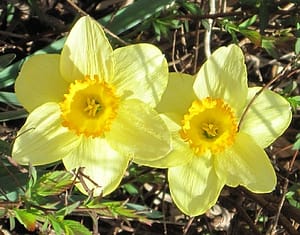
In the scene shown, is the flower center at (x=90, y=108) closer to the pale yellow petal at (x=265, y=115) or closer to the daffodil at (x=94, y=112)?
the daffodil at (x=94, y=112)

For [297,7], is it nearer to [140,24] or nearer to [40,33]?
[140,24]

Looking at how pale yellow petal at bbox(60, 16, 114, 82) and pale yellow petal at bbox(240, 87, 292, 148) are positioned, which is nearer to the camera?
pale yellow petal at bbox(60, 16, 114, 82)

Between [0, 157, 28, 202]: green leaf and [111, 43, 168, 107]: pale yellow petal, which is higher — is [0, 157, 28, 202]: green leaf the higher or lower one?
the lower one

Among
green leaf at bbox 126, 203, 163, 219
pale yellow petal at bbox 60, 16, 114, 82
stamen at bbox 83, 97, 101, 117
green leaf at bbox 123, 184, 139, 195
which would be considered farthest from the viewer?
green leaf at bbox 123, 184, 139, 195

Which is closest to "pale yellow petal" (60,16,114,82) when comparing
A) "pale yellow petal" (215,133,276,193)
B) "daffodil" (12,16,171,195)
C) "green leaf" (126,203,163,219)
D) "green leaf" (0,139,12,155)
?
"daffodil" (12,16,171,195)

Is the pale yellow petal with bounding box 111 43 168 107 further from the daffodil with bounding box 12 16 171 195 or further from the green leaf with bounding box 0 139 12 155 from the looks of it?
the green leaf with bounding box 0 139 12 155

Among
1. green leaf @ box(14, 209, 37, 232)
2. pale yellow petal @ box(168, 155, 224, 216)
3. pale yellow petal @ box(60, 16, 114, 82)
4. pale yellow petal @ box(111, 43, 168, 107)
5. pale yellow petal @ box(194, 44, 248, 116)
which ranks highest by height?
pale yellow petal @ box(60, 16, 114, 82)
